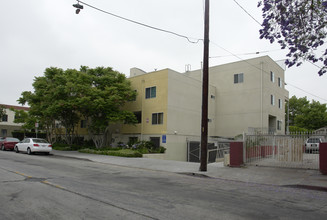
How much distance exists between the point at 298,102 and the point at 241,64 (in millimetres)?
30634

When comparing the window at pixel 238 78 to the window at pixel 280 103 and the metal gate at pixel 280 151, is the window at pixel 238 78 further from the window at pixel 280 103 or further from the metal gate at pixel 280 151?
the metal gate at pixel 280 151

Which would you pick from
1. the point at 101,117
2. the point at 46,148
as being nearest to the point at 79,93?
the point at 101,117

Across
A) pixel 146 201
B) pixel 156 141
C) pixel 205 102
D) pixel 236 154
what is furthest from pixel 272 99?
pixel 146 201

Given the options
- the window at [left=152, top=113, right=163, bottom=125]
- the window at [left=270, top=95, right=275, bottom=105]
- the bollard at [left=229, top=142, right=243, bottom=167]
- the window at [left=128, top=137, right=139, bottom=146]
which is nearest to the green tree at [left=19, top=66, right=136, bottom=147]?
the window at [left=152, top=113, right=163, bottom=125]

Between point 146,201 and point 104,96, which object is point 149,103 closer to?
point 104,96

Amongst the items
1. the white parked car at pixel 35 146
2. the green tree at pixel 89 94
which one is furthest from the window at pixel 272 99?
the white parked car at pixel 35 146

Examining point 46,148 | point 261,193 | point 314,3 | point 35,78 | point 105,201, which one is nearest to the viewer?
point 105,201

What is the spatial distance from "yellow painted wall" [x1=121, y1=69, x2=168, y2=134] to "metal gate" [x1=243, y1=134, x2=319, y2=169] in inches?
406

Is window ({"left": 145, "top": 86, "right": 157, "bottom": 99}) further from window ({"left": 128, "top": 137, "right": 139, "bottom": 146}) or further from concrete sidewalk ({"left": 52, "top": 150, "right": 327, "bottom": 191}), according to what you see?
concrete sidewalk ({"left": 52, "top": 150, "right": 327, "bottom": 191})

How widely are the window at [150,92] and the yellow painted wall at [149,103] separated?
0.29 meters

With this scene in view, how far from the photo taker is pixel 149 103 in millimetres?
26219

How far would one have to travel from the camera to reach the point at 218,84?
3209 centimetres

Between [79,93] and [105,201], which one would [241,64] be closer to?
[79,93]

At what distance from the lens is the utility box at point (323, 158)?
11852 millimetres
